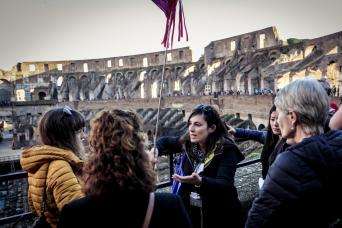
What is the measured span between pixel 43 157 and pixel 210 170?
4.45 ft

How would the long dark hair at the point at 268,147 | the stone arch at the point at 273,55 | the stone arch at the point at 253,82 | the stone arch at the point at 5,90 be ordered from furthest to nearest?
the stone arch at the point at 5,90, the stone arch at the point at 273,55, the stone arch at the point at 253,82, the long dark hair at the point at 268,147

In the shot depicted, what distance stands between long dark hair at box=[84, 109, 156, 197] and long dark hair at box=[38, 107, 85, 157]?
0.68 meters

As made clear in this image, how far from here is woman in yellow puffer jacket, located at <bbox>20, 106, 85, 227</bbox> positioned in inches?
75.6

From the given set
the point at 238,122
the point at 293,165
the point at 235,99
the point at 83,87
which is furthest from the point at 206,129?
the point at 83,87

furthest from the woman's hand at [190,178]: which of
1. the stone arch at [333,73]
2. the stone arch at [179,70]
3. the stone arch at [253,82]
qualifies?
the stone arch at [179,70]

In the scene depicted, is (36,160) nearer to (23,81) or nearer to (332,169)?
(332,169)

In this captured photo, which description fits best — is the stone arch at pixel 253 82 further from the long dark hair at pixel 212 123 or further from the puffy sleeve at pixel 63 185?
the puffy sleeve at pixel 63 185

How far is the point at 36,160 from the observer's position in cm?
199

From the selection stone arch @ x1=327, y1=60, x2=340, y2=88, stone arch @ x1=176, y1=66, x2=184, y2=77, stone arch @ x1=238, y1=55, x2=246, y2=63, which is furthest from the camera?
stone arch @ x1=176, y1=66, x2=184, y2=77

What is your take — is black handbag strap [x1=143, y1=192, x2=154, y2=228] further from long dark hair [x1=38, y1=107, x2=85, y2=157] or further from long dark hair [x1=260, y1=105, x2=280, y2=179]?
long dark hair [x1=260, y1=105, x2=280, y2=179]

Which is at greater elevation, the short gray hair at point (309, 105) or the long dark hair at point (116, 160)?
the short gray hair at point (309, 105)

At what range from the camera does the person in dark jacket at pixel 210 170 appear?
2422 millimetres

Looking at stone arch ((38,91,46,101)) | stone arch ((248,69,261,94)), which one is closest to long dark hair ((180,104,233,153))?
stone arch ((248,69,261,94))

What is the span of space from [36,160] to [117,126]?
32.5 inches
